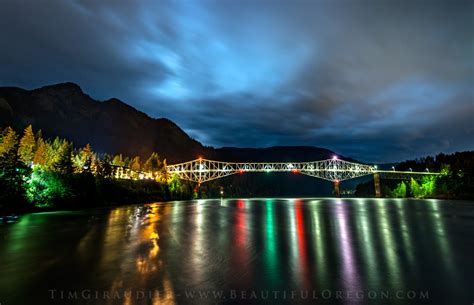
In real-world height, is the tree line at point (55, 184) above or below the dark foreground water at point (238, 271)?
above

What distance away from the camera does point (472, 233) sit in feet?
65.1

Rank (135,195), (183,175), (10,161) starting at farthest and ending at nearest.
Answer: (183,175) < (135,195) < (10,161)

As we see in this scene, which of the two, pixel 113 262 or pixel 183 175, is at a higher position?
pixel 183 175

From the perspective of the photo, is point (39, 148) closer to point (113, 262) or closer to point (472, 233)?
point (113, 262)

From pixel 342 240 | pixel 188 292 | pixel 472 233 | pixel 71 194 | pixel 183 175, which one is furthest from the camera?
pixel 183 175

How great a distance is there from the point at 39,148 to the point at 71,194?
37.6 metres

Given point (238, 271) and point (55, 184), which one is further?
point (55, 184)

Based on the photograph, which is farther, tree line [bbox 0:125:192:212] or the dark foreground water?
tree line [bbox 0:125:192:212]

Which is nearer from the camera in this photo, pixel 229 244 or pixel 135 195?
pixel 229 244

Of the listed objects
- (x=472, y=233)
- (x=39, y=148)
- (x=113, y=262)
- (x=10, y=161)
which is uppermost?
(x=39, y=148)

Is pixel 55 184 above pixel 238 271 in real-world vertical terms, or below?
above

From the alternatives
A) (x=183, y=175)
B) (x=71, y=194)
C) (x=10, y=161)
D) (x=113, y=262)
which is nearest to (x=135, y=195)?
(x=71, y=194)

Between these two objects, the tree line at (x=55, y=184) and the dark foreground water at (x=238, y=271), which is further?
A: the tree line at (x=55, y=184)

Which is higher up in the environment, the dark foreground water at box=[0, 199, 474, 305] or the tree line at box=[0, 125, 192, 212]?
the tree line at box=[0, 125, 192, 212]
